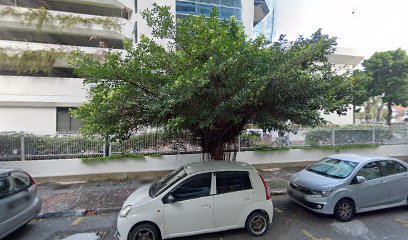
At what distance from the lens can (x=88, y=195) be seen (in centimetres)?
661

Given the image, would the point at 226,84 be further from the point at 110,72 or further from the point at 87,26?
the point at 87,26

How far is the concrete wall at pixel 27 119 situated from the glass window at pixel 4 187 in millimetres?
12857

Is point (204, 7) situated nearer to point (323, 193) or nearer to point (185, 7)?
point (185, 7)

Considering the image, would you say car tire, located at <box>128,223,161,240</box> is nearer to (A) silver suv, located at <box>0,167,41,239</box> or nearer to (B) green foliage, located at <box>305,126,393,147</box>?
(A) silver suv, located at <box>0,167,41,239</box>

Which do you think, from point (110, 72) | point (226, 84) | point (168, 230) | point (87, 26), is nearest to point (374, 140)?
point (226, 84)

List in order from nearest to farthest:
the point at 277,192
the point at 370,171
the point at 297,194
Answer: the point at 370,171 → the point at 297,194 → the point at 277,192

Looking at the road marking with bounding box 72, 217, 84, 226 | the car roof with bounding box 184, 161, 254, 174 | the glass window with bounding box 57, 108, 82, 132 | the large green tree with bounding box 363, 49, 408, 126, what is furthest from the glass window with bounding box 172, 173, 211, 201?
the large green tree with bounding box 363, 49, 408, 126

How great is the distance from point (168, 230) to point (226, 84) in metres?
2.90

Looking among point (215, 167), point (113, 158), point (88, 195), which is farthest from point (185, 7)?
point (215, 167)

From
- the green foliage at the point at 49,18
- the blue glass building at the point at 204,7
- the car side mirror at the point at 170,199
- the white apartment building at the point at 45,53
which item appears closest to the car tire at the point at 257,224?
the car side mirror at the point at 170,199

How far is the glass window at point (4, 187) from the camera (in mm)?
4043

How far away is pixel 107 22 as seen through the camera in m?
16.5

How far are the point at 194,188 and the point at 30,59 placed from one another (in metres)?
16.6

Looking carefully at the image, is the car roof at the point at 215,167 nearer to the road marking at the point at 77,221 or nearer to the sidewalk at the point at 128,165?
the road marking at the point at 77,221
